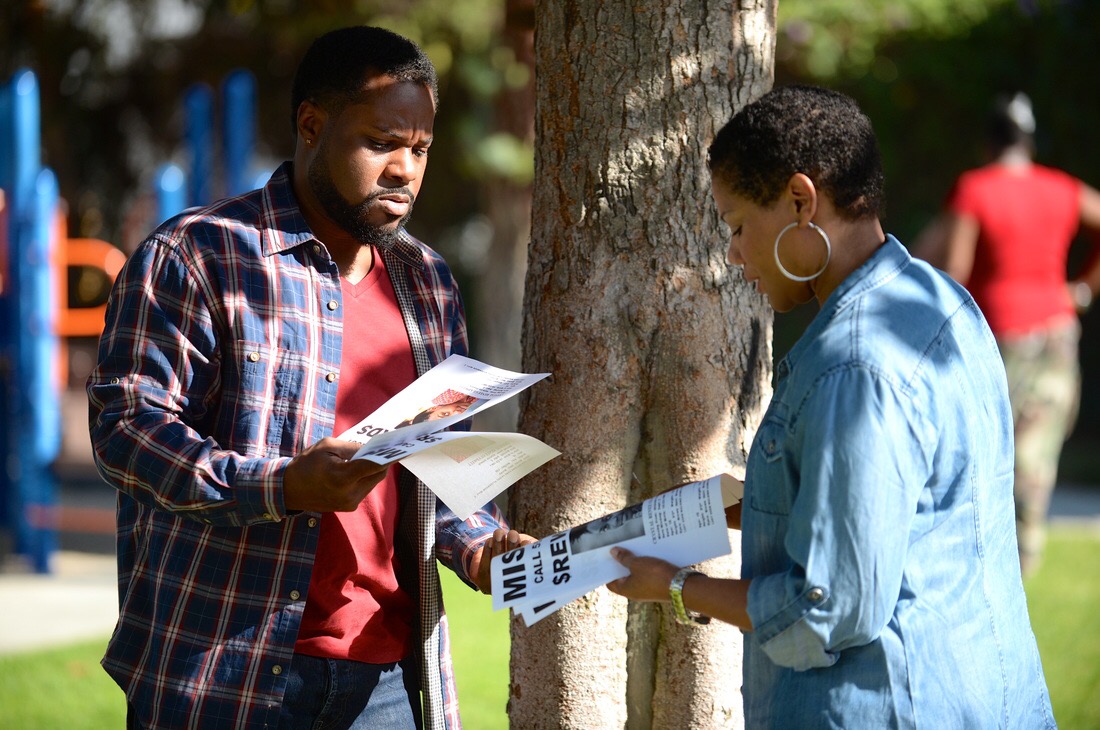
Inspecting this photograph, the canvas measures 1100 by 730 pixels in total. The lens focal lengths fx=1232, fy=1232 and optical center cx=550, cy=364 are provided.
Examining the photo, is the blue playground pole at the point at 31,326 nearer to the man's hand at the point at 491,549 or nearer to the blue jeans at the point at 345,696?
the blue jeans at the point at 345,696

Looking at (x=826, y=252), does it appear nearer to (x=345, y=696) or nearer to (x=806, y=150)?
(x=806, y=150)

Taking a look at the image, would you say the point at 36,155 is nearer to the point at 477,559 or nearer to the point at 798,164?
the point at 477,559

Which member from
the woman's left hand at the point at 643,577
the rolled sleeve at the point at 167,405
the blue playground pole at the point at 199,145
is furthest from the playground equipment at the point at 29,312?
the woman's left hand at the point at 643,577

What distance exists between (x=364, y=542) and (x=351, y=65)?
3.28ft

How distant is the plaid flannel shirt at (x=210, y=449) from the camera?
230 centimetres

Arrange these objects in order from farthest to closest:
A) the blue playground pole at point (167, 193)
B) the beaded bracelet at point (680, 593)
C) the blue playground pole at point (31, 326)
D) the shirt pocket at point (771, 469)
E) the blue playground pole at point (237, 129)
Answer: the blue playground pole at point (237, 129), the blue playground pole at point (167, 193), the blue playground pole at point (31, 326), the beaded bracelet at point (680, 593), the shirt pocket at point (771, 469)

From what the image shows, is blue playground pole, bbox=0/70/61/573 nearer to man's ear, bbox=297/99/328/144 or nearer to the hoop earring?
man's ear, bbox=297/99/328/144

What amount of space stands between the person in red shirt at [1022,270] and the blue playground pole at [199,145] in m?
4.64

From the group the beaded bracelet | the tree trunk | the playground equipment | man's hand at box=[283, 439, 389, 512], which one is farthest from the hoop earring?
the tree trunk

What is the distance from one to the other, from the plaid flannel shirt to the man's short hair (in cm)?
31

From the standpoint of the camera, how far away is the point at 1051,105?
11391mm

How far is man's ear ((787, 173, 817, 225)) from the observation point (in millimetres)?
2010

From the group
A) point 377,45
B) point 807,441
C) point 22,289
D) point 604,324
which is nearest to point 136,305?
point 377,45

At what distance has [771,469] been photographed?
2.01m
